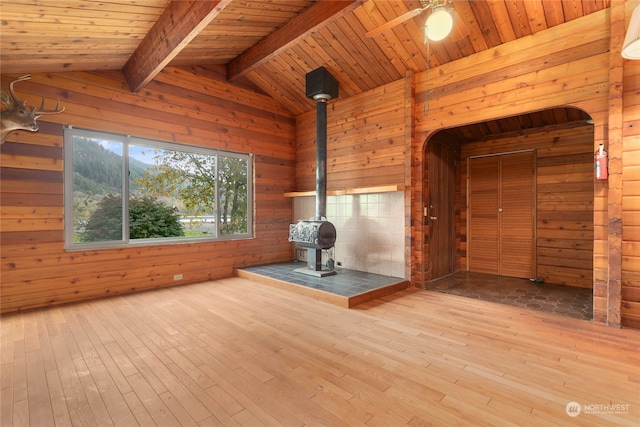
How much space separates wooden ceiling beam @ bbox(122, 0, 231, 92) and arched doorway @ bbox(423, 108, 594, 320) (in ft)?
10.8

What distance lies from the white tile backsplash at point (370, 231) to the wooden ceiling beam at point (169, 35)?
317 cm

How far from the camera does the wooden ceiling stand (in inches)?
108

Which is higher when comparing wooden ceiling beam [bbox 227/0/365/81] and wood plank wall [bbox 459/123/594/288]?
wooden ceiling beam [bbox 227/0/365/81]

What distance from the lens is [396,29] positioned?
3695 millimetres

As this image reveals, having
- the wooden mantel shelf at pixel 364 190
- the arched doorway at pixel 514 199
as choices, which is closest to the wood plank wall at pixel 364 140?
the wooden mantel shelf at pixel 364 190

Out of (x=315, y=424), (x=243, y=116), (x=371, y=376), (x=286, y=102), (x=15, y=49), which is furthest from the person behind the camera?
(x=286, y=102)

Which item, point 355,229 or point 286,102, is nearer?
point 355,229

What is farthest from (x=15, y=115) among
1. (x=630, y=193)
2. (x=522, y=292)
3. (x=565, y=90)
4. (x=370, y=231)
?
(x=522, y=292)

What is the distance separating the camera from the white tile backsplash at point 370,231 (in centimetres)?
452

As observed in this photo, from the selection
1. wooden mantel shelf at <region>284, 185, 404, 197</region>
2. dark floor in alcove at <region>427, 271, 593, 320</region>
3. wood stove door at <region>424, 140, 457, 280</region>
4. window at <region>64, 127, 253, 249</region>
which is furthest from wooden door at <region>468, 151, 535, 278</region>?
window at <region>64, 127, 253, 249</region>

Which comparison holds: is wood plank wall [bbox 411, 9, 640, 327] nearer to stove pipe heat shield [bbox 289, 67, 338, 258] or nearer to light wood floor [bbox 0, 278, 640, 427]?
light wood floor [bbox 0, 278, 640, 427]

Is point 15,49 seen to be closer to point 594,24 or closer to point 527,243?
point 594,24

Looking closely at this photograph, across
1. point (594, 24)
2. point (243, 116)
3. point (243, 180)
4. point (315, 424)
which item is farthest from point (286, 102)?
point (315, 424)

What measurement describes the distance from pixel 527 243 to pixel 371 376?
165 inches
